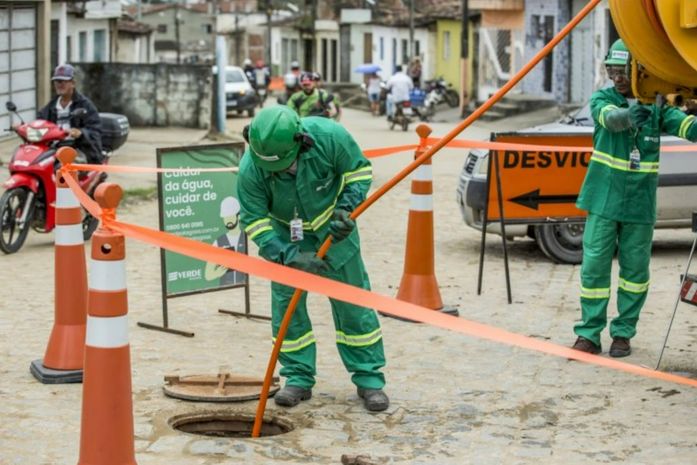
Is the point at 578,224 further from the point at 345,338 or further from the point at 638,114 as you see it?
the point at 345,338

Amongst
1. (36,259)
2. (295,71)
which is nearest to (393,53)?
(295,71)

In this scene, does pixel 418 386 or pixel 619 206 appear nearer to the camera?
pixel 418 386

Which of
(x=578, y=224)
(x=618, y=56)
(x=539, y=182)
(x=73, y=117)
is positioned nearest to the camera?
(x=618, y=56)

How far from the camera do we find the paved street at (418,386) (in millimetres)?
7012

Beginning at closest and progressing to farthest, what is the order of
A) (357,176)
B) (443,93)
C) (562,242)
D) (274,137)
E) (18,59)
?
(274,137) → (357,176) → (562,242) → (18,59) → (443,93)

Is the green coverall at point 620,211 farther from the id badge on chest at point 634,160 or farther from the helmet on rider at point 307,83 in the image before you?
the helmet on rider at point 307,83

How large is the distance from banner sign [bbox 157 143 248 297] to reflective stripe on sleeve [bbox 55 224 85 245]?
128cm

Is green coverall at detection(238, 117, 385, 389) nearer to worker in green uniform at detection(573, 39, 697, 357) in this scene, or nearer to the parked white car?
worker in green uniform at detection(573, 39, 697, 357)

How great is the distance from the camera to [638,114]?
8828 mm

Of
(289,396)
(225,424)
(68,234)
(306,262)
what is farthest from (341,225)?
(68,234)

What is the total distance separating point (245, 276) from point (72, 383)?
2200mm

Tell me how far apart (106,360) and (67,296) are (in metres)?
2.60

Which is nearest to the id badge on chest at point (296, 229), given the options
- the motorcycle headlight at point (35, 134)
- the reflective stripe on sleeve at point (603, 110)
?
the reflective stripe on sleeve at point (603, 110)

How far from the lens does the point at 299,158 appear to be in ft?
24.8
